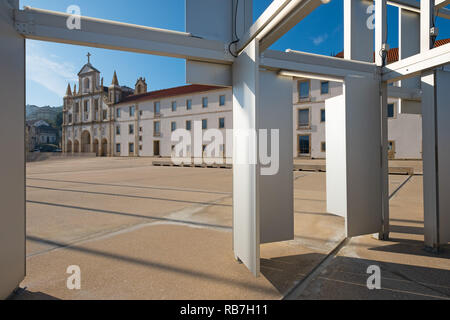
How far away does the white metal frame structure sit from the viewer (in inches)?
88.1

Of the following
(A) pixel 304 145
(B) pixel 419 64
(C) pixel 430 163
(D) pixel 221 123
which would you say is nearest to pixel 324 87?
(A) pixel 304 145

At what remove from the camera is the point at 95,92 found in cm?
4697

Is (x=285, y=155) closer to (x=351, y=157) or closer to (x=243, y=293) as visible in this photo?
(x=351, y=157)

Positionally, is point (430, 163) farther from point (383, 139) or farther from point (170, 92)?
point (170, 92)

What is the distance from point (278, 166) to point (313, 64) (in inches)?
64.9

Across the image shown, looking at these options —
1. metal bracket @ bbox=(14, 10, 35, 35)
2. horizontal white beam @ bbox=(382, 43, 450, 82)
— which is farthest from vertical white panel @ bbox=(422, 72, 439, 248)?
metal bracket @ bbox=(14, 10, 35, 35)

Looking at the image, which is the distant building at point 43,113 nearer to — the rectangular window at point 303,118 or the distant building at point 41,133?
the distant building at point 41,133

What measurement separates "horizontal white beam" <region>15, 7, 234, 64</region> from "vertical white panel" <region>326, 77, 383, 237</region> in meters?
2.20

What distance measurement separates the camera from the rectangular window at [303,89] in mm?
27891

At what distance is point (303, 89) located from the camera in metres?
28.2

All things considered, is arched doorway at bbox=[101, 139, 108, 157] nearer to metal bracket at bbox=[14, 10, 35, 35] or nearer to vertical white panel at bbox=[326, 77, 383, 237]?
metal bracket at bbox=[14, 10, 35, 35]

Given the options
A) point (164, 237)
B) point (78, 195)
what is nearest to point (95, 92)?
point (78, 195)

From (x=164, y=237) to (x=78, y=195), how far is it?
17.7 ft

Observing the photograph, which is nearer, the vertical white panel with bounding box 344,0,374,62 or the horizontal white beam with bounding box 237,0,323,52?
the horizontal white beam with bounding box 237,0,323,52
